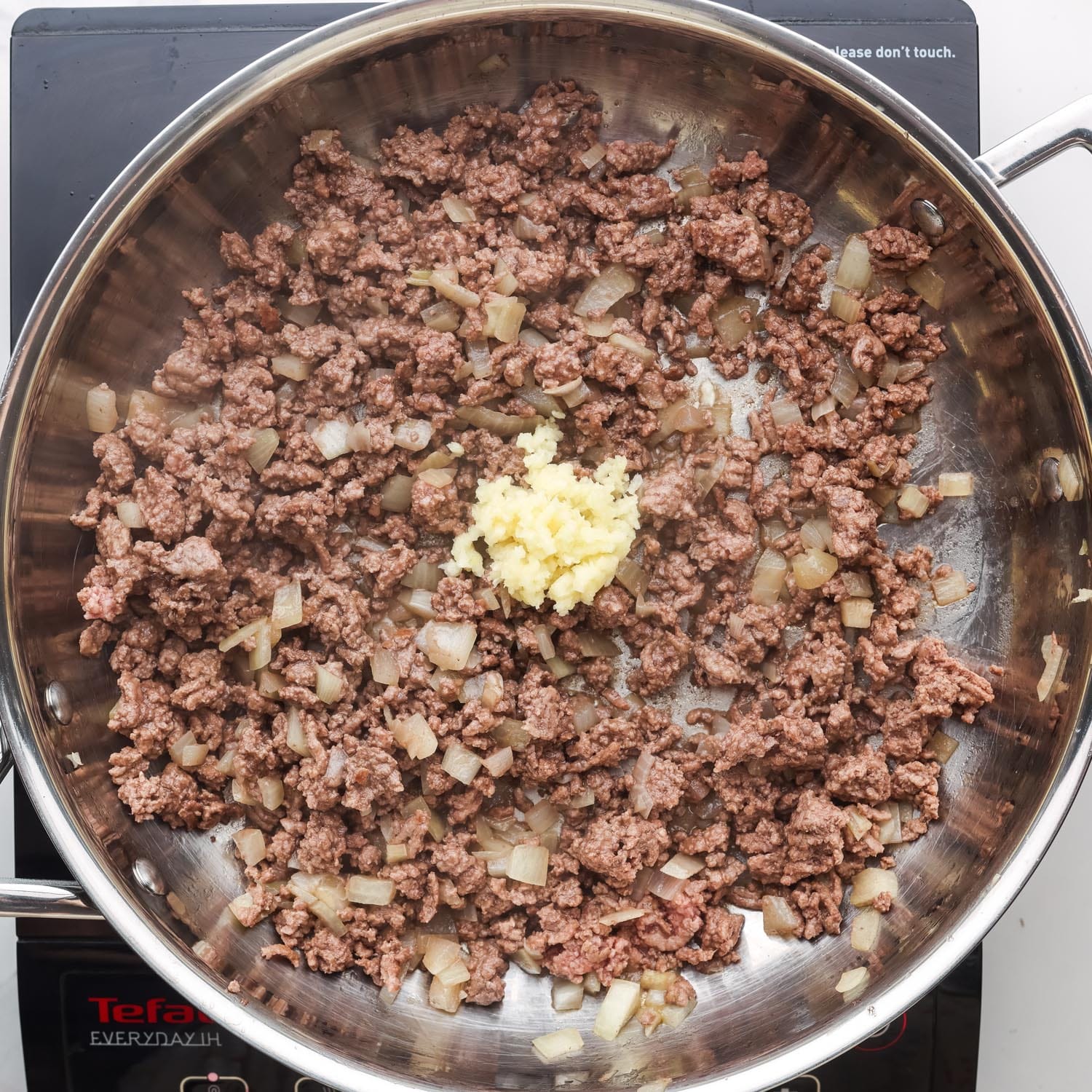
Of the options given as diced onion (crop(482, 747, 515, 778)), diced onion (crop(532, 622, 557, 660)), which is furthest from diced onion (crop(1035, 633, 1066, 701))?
diced onion (crop(482, 747, 515, 778))

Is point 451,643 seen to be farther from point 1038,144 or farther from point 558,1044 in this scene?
point 1038,144

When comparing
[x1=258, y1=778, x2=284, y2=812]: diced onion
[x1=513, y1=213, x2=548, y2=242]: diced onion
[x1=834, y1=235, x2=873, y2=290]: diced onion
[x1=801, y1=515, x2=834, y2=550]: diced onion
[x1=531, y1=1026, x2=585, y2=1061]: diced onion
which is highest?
[x1=513, y1=213, x2=548, y2=242]: diced onion

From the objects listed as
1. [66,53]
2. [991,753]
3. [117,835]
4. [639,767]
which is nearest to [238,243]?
[66,53]

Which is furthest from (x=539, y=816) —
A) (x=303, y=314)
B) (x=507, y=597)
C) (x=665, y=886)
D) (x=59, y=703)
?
(x=303, y=314)

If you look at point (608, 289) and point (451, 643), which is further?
point (608, 289)

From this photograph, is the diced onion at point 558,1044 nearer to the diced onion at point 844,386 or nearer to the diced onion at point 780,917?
the diced onion at point 780,917

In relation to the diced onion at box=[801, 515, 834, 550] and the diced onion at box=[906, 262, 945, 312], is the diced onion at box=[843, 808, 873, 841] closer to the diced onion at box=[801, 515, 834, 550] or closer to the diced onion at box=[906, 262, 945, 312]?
the diced onion at box=[801, 515, 834, 550]
